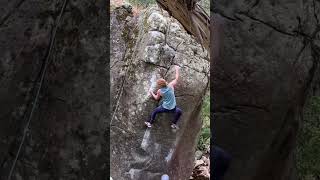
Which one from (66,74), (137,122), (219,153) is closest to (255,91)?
(219,153)

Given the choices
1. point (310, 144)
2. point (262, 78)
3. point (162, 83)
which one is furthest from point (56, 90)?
point (162, 83)

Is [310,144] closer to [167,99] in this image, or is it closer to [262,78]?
[262,78]

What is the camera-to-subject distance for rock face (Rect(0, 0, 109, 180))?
174 cm

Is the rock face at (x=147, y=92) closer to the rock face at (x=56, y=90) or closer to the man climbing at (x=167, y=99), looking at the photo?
the man climbing at (x=167, y=99)

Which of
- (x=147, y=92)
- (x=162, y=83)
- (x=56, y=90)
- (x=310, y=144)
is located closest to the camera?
(x=56, y=90)

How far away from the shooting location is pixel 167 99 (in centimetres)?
784

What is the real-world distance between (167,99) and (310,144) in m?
5.93

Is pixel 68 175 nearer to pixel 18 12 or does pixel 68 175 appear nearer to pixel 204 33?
pixel 18 12

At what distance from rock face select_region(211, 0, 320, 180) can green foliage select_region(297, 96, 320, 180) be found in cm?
3

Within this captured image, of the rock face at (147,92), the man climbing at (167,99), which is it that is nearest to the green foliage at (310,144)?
the man climbing at (167,99)

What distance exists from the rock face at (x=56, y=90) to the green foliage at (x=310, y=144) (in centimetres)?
77

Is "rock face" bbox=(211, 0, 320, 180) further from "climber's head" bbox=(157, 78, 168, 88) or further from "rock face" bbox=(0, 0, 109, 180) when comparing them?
"climber's head" bbox=(157, 78, 168, 88)

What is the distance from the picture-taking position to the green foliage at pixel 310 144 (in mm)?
1914

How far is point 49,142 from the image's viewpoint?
1798 mm
